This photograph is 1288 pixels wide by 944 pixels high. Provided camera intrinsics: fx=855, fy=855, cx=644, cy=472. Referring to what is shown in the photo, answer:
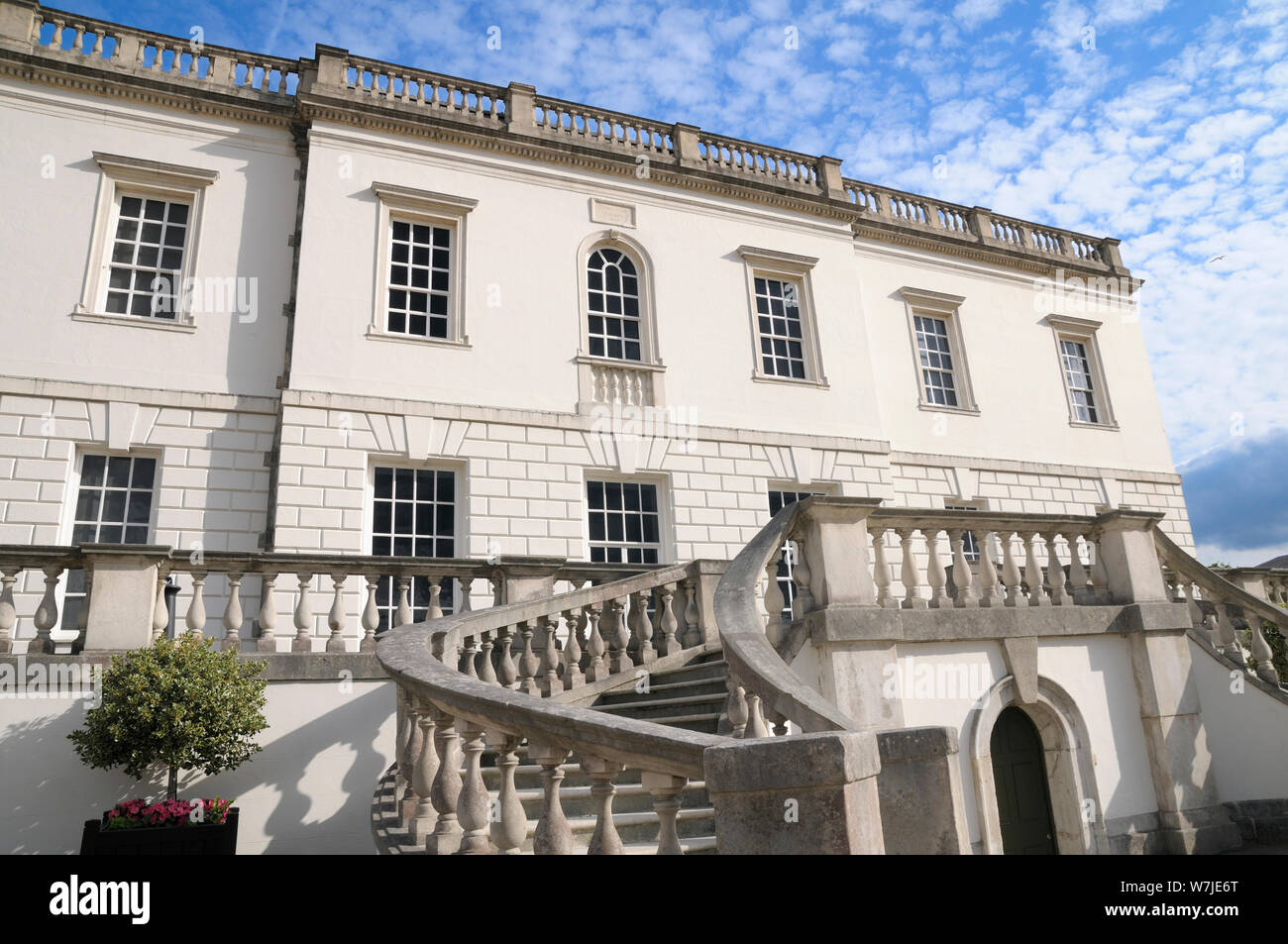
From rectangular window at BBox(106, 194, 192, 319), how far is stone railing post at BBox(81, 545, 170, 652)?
6.24 metres

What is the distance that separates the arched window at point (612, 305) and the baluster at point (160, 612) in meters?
7.83

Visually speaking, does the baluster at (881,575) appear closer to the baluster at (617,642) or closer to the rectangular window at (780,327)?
the baluster at (617,642)

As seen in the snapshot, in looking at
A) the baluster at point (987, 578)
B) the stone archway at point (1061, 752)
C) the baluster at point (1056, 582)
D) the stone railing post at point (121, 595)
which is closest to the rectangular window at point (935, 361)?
the baluster at point (1056, 582)

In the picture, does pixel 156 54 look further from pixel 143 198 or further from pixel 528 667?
pixel 528 667

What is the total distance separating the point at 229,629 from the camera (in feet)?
24.7

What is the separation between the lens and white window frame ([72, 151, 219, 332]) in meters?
11.9

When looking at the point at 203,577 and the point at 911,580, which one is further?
the point at 911,580

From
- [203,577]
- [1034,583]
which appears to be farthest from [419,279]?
[1034,583]

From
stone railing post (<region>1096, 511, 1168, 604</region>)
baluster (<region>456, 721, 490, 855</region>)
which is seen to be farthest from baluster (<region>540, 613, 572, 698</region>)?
stone railing post (<region>1096, 511, 1168, 604</region>)

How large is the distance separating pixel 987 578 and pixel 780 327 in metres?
8.11

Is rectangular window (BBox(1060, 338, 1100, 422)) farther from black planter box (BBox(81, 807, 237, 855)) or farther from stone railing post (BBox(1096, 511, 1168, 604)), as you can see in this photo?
black planter box (BBox(81, 807, 237, 855))

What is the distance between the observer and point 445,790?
4.56m
